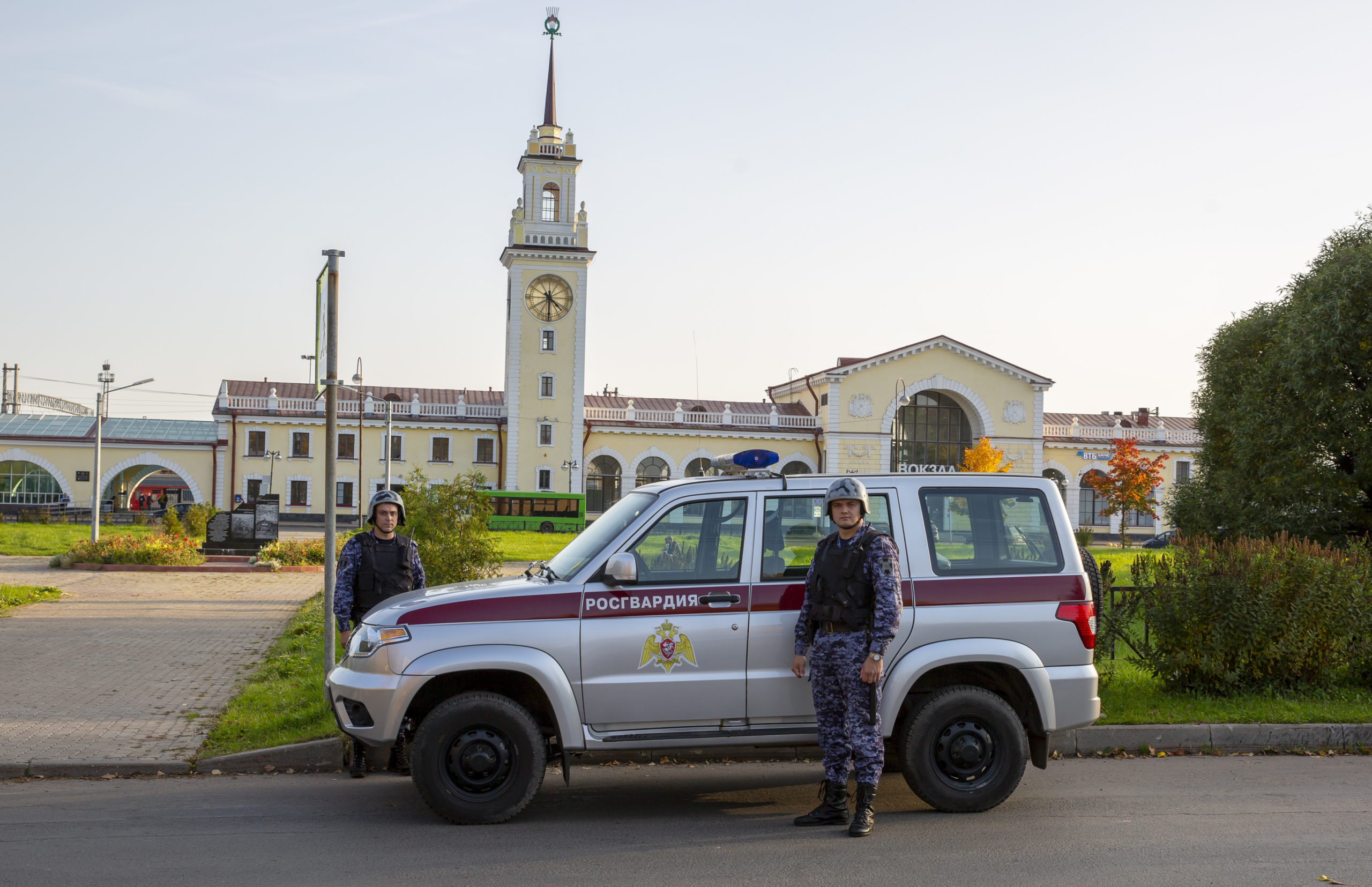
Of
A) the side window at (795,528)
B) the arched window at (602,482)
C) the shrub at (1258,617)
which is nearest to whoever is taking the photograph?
the side window at (795,528)

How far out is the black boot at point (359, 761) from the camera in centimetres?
779

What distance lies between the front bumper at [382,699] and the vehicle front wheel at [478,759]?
0.16 meters

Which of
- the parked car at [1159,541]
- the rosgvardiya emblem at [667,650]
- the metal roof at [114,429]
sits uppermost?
the metal roof at [114,429]

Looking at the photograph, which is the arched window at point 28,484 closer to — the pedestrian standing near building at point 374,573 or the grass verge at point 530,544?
the grass verge at point 530,544

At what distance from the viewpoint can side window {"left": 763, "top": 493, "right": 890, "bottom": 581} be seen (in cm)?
671

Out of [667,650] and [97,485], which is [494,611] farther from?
[97,485]

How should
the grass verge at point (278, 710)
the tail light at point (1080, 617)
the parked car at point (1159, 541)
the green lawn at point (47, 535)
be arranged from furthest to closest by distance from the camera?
the parked car at point (1159, 541) → the green lawn at point (47, 535) → the grass verge at point (278, 710) → the tail light at point (1080, 617)

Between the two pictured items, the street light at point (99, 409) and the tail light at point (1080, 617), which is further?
the street light at point (99, 409)

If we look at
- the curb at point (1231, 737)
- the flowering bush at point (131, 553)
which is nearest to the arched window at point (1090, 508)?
the flowering bush at point (131, 553)

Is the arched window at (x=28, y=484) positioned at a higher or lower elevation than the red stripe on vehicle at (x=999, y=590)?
higher

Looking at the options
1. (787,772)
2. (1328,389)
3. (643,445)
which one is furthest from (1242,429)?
(643,445)

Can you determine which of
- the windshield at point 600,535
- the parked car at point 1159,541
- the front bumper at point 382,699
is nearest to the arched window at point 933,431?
the parked car at point 1159,541

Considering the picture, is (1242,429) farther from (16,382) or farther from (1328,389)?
(16,382)

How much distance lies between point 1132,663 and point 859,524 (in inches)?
248
